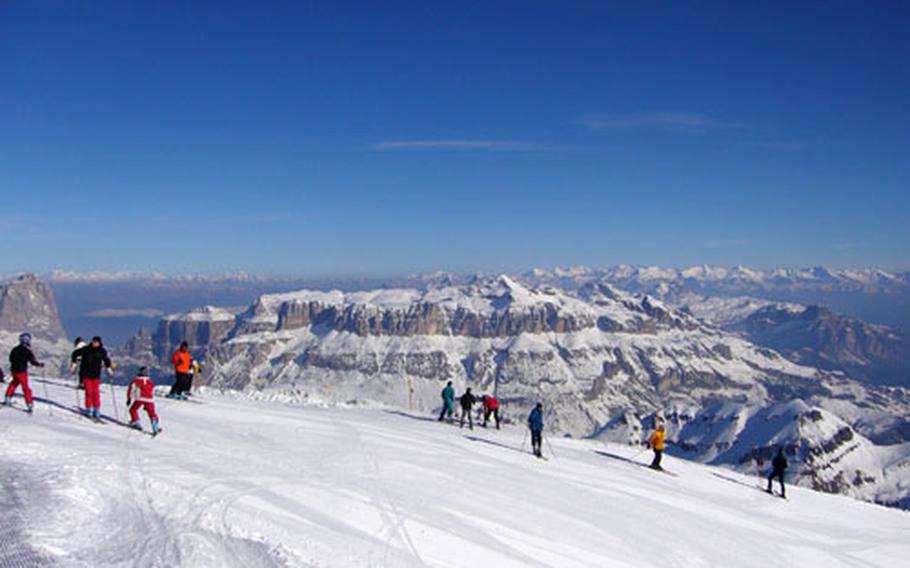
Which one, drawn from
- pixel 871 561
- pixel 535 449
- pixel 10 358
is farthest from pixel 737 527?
pixel 10 358

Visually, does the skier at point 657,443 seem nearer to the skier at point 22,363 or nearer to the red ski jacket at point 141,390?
the red ski jacket at point 141,390

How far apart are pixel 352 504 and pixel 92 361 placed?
11.5m

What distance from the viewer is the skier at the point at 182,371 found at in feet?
85.7

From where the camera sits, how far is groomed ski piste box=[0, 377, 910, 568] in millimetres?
10680

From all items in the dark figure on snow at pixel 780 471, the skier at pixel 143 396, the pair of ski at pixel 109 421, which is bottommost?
the dark figure on snow at pixel 780 471

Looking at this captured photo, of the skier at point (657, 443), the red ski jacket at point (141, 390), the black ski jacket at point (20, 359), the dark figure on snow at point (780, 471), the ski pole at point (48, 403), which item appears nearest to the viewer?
the red ski jacket at point (141, 390)

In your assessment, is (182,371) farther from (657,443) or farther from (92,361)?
(657,443)

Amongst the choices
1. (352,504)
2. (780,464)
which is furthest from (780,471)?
(352,504)

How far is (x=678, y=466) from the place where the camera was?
104 ft

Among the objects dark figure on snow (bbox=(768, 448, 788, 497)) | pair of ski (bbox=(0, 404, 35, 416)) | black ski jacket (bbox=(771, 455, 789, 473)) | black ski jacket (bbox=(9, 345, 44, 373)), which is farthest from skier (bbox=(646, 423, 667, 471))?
black ski jacket (bbox=(9, 345, 44, 373))

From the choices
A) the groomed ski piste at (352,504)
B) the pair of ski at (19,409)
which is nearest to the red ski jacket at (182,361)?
the groomed ski piste at (352,504)

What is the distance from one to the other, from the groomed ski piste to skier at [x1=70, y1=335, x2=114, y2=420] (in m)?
0.56

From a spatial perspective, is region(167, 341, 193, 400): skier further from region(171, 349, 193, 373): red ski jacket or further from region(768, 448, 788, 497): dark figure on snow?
region(768, 448, 788, 497): dark figure on snow

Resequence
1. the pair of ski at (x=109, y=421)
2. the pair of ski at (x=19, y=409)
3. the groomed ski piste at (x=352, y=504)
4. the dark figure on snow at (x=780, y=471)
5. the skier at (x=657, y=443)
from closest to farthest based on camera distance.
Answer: the groomed ski piste at (x=352, y=504)
the pair of ski at (x=109, y=421)
the pair of ski at (x=19, y=409)
the skier at (x=657, y=443)
the dark figure on snow at (x=780, y=471)
